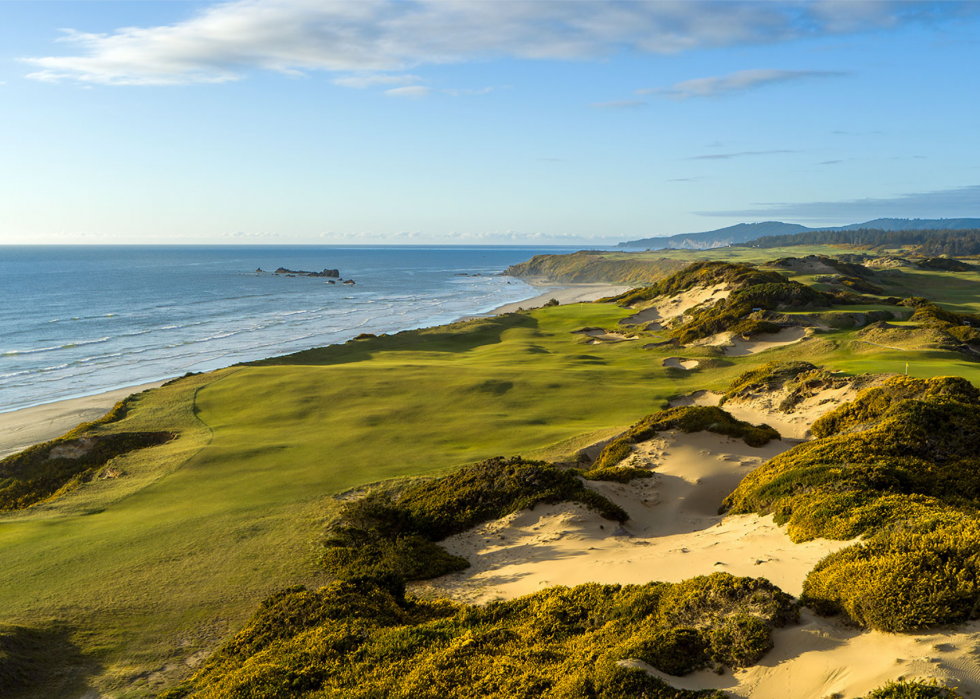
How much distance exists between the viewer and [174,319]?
86688mm

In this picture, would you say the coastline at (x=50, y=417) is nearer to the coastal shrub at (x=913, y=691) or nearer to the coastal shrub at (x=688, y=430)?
the coastal shrub at (x=688, y=430)

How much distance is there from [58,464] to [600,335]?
141ft

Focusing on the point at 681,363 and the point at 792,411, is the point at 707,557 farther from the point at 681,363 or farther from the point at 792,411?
the point at 681,363

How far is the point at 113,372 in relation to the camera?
178ft

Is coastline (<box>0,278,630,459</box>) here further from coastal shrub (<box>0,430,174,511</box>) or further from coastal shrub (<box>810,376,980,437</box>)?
coastal shrub (<box>810,376,980,437</box>)

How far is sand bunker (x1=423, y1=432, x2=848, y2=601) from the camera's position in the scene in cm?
1172

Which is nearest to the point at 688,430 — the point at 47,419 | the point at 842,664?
the point at 842,664

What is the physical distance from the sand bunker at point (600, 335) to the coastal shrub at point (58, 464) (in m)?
35.2

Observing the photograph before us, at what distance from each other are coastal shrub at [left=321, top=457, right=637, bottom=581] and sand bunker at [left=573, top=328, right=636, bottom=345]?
1406 inches

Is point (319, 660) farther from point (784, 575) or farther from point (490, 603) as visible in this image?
point (784, 575)

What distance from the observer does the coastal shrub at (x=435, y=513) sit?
1437cm

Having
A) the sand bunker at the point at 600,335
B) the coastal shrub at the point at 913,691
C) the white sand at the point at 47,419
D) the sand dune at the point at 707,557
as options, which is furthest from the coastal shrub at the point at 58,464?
the sand bunker at the point at 600,335

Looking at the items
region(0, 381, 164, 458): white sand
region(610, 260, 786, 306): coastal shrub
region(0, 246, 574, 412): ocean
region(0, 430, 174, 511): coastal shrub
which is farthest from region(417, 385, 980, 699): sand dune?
region(0, 246, 574, 412): ocean

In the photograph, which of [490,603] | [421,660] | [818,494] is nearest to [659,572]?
[490,603]
